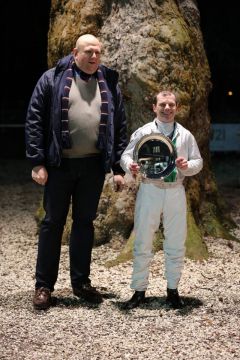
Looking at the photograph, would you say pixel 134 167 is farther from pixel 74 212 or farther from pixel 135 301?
pixel 135 301

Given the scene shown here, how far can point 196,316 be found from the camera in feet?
13.1

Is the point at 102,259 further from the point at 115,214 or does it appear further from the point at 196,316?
the point at 196,316

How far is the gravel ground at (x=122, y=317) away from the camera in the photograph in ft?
11.5

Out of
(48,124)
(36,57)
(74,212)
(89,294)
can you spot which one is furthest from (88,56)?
(36,57)

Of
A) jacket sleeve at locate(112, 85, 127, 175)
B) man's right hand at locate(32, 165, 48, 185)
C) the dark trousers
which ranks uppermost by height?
jacket sleeve at locate(112, 85, 127, 175)

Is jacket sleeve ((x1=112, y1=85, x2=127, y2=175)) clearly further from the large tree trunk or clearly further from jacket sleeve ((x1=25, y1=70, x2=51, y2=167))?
the large tree trunk

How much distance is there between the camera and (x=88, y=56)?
394 cm

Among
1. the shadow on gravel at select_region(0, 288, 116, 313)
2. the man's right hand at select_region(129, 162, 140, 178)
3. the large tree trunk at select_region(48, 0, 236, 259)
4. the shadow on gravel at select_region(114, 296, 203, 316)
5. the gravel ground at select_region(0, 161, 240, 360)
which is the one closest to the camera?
the gravel ground at select_region(0, 161, 240, 360)

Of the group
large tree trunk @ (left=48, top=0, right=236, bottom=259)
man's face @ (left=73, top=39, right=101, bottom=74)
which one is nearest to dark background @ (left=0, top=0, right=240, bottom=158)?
large tree trunk @ (left=48, top=0, right=236, bottom=259)

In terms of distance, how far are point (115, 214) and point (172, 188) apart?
1.77 metres

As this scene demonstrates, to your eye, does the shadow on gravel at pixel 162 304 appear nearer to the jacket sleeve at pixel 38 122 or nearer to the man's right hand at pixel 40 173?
the man's right hand at pixel 40 173

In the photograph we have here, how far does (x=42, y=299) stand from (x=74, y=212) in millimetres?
606

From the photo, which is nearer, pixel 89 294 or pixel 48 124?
pixel 48 124

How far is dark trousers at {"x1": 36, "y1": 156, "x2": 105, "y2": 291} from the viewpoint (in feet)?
13.3
